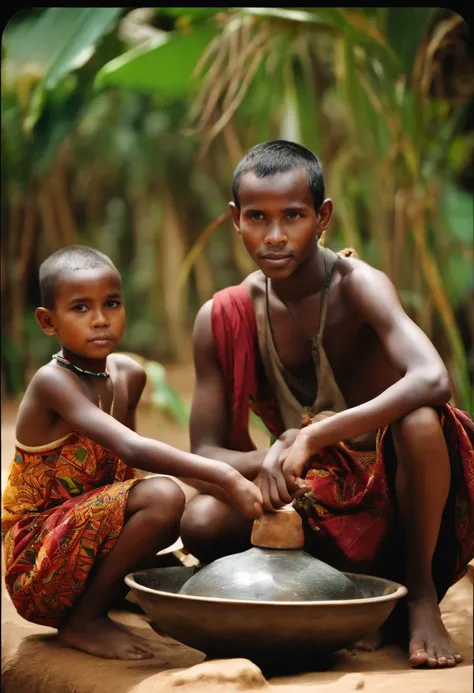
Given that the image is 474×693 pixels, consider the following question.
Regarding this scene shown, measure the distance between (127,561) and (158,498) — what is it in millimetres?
198

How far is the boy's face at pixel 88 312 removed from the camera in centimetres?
289

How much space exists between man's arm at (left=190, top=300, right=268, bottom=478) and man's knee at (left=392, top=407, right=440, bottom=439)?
0.61 metres

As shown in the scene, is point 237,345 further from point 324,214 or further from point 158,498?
point 158,498

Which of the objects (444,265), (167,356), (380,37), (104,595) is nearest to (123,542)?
(104,595)

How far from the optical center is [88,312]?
2.90 m

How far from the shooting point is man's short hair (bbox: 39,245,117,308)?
2922 millimetres

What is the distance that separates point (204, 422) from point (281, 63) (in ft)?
10.5

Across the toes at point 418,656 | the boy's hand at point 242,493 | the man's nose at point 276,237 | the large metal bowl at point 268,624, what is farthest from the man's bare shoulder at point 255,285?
the toes at point 418,656

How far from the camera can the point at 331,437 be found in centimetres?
264

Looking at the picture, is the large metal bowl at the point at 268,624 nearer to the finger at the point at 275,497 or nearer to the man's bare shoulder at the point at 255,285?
the finger at the point at 275,497

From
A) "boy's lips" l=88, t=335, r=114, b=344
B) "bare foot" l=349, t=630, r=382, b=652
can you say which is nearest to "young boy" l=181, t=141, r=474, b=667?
"bare foot" l=349, t=630, r=382, b=652

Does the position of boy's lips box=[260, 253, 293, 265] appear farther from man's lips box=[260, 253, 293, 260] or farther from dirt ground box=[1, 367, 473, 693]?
dirt ground box=[1, 367, 473, 693]

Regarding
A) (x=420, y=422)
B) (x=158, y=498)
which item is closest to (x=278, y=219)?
(x=420, y=422)

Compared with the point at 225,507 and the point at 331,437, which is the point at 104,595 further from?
the point at 331,437
